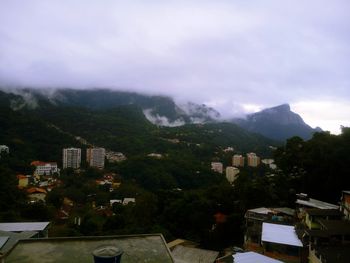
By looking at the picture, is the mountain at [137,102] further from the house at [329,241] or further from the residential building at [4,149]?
the house at [329,241]

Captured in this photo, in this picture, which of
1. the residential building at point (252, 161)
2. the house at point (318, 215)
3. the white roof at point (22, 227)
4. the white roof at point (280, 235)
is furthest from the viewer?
the residential building at point (252, 161)

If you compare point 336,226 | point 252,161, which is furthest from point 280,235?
point 252,161

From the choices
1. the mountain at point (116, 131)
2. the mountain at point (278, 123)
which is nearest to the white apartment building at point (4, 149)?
the mountain at point (116, 131)

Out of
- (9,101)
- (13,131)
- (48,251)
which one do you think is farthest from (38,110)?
(48,251)

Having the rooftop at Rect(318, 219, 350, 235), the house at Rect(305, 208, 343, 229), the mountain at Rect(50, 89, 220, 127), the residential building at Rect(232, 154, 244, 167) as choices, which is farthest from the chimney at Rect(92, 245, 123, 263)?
the mountain at Rect(50, 89, 220, 127)

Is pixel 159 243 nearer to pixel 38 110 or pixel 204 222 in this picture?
pixel 204 222

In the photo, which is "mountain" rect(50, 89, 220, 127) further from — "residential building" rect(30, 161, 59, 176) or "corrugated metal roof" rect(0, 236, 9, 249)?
"corrugated metal roof" rect(0, 236, 9, 249)
